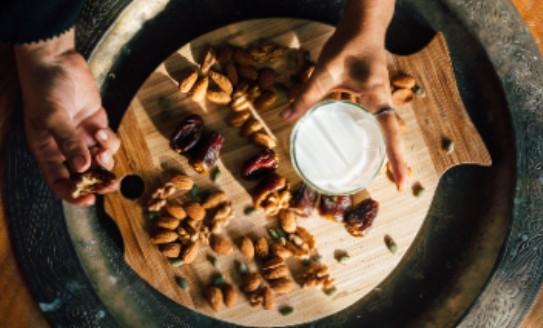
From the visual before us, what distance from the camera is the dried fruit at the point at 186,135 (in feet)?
2.77

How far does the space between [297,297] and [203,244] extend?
0.18 m

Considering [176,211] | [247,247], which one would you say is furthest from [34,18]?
[247,247]

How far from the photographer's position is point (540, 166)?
92 cm

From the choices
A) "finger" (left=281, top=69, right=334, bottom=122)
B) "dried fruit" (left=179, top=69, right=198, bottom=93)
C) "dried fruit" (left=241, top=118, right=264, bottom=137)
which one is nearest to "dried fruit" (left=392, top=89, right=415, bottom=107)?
"finger" (left=281, top=69, right=334, bottom=122)

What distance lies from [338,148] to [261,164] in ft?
0.43

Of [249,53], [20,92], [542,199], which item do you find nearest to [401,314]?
[542,199]

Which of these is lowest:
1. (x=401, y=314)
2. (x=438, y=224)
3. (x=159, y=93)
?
(x=401, y=314)

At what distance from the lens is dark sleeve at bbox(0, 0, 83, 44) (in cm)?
78

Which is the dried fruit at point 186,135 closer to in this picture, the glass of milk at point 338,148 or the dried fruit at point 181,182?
the dried fruit at point 181,182

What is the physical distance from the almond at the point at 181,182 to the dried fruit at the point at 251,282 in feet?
0.57

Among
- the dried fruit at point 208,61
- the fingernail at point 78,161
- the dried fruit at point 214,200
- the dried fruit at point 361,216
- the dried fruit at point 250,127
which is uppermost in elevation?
the dried fruit at point 208,61

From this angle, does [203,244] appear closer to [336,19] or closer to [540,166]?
[336,19]

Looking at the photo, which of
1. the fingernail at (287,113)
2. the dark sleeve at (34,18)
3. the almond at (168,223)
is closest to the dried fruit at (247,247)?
the almond at (168,223)

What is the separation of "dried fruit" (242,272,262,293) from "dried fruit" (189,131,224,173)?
185 mm
